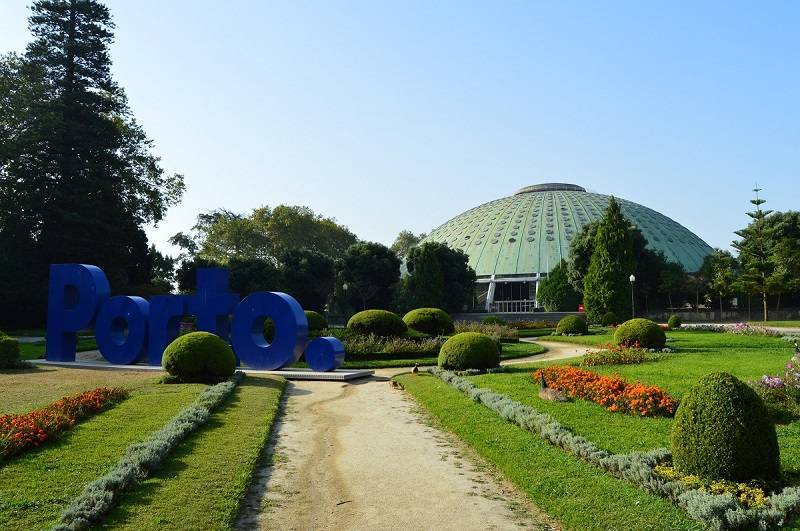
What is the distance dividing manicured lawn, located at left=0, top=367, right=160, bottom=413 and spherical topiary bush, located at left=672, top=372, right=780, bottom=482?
11772 mm

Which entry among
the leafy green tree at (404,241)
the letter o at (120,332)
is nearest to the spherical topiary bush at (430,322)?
the letter o at (120,332)

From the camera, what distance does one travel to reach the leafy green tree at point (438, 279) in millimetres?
52500

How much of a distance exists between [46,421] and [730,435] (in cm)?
973

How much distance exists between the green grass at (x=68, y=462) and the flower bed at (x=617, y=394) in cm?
799

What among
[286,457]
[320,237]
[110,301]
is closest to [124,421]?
[286,457]

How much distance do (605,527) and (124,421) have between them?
27.9 feet

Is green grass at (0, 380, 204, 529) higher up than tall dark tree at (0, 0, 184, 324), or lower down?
lower down

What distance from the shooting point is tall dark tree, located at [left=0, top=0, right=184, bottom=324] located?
138 feet

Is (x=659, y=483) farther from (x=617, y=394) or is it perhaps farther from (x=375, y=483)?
(x=617, y=394)

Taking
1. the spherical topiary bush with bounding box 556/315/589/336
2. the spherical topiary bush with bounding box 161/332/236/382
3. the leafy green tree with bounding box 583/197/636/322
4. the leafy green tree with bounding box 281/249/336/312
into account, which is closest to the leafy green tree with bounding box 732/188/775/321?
the leafy green tree with bounding box 583/197/636/322

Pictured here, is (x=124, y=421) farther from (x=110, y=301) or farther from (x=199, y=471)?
(x=110, y=301)

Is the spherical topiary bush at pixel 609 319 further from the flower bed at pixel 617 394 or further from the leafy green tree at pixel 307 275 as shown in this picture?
the flower bed at pixel 617 394

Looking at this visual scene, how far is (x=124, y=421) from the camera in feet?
36.2

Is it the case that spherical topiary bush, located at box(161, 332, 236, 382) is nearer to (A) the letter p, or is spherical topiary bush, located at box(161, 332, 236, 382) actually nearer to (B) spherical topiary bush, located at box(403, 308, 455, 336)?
(A) the letter p
